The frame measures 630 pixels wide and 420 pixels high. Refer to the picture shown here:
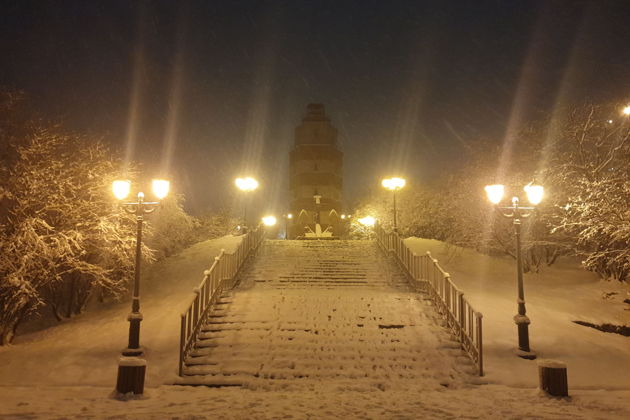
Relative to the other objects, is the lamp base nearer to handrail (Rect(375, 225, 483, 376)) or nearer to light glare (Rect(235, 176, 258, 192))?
handrail (Rect(375, 225, 483, 376))

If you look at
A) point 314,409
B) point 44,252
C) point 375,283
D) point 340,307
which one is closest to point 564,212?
point 375,283

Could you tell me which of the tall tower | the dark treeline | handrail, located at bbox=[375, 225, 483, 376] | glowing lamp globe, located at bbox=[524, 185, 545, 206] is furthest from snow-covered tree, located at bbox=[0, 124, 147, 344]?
the tall tower

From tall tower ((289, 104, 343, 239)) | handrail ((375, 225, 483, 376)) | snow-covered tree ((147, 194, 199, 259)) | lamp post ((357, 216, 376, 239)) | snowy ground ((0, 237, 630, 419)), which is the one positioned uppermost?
tall tower ((289, 104, 343, 239))

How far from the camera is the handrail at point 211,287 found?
9068 mm

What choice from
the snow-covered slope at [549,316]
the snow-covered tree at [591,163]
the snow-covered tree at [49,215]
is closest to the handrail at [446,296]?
the snow-covered slope at [549,316]

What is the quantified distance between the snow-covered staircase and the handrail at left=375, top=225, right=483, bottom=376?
31 centimetres

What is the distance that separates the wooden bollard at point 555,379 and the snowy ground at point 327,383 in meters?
0.18

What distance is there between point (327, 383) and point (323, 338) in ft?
6.37

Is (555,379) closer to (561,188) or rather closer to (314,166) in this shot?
(561,188)

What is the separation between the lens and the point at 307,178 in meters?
46.6

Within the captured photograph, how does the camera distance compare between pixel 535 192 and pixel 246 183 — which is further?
pixel 246 183

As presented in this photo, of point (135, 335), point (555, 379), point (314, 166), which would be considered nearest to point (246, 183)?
point (135, 335)

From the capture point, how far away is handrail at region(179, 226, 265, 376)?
9.07 m

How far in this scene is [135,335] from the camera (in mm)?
9492
